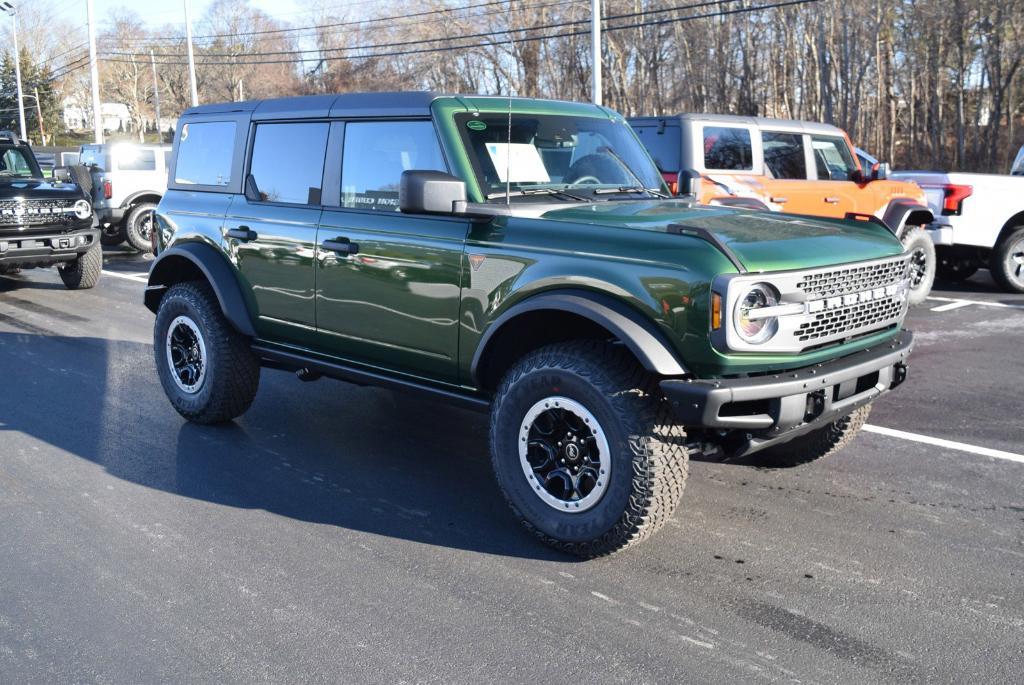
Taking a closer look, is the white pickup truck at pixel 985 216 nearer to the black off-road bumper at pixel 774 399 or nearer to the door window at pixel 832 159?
the door window at pixel 832 159

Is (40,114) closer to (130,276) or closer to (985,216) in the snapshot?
(130,276)

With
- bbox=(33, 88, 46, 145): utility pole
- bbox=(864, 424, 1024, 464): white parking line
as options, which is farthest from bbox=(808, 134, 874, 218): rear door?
bbox=(33, 88, 46, 145): utility pole

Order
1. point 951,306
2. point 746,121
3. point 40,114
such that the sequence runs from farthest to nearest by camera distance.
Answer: point 40,114 < point 951,306 < point 746,121

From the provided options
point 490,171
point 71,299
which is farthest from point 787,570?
point 71,299

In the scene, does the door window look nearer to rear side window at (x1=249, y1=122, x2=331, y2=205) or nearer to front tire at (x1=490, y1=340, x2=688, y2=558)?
rear side window at (x1=249, y1=122, x2=331, y2=205)

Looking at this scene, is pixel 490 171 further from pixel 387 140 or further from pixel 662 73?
pixel 662 73

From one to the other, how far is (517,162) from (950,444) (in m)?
3.13

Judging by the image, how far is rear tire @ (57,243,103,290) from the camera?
12.4 metres

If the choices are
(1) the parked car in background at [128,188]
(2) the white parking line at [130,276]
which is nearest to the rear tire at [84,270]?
(2) the white parking line at [130,276]

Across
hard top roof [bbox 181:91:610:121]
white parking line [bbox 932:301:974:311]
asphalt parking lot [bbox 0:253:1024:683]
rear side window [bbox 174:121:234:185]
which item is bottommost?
asphalt parking lot [bbox 0:253:1024:683]

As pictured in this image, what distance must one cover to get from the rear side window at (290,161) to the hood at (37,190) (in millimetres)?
7496

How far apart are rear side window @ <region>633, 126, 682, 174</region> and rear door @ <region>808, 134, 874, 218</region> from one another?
5.74 ft

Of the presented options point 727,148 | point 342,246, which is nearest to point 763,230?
point 342,246

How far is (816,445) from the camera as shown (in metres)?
5.22
